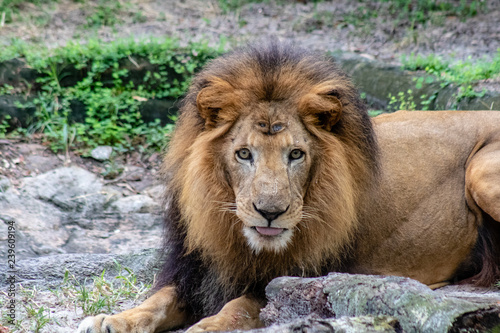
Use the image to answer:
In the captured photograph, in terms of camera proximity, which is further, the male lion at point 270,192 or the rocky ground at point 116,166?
the rocky ground at point 116,166

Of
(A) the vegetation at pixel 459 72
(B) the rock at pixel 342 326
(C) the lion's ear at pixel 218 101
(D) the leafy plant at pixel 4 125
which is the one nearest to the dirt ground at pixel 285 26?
(A) the vegetation at pixel 459 72

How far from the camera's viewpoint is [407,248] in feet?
13.1

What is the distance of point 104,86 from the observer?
7656 mm

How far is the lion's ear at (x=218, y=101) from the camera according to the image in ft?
10.8

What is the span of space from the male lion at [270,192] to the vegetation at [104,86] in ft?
11.9

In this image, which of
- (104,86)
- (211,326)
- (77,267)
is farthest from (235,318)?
(104,86)

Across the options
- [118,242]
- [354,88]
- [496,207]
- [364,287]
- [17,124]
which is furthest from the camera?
[17,124]

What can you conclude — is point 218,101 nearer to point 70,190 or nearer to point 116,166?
point 70,190

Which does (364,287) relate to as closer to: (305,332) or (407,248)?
(305,332)

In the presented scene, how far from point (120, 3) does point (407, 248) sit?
777 centimetres

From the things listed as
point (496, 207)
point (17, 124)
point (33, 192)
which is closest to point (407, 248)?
point (496, 207)

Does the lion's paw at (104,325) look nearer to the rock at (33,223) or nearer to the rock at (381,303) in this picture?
the rock at (381,303)

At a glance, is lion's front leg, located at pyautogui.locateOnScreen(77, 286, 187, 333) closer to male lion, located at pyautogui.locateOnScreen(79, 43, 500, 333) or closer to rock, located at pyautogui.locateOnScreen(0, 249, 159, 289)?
male lion, located at pyautogui.locateOnScreen(79, 43, 500, 333)

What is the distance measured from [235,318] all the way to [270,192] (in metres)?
0.75
